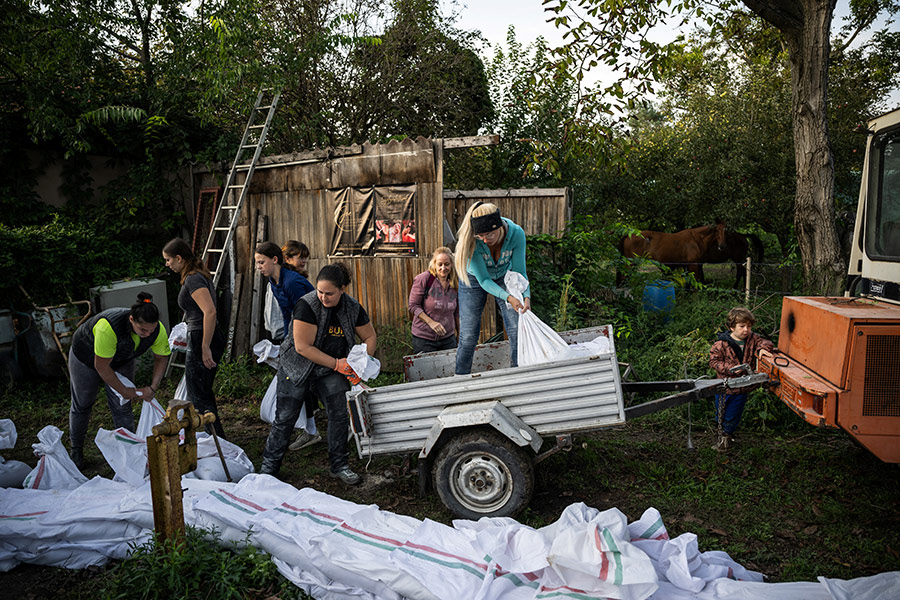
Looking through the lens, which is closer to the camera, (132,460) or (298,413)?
(132,460)

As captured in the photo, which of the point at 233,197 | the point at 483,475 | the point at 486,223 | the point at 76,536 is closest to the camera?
the point at 76,536

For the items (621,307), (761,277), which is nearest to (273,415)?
(621,307)

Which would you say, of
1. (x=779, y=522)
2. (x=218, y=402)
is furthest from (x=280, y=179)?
(x=779, y=522)

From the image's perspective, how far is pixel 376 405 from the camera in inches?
156

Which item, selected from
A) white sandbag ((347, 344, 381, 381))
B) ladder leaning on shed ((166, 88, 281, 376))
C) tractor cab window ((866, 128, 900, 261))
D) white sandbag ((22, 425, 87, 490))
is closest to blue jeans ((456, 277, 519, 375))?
white sandbag ((347, 344, 381, 381))

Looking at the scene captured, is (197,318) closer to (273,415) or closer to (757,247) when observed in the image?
(273,415)

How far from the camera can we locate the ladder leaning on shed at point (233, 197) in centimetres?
795

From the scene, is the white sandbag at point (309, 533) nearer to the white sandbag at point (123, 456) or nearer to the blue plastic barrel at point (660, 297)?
the white sandbag at point (123, 456)

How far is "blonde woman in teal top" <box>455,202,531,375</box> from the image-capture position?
4.43 meters

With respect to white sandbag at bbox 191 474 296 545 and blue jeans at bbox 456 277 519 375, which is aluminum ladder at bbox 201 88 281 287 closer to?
blue jeans at bbox 456 277 519 375

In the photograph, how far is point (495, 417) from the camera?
3.66 meters

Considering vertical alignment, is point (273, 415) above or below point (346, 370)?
below

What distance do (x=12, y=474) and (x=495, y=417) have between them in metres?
3.71

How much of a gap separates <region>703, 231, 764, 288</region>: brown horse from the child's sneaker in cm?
902
